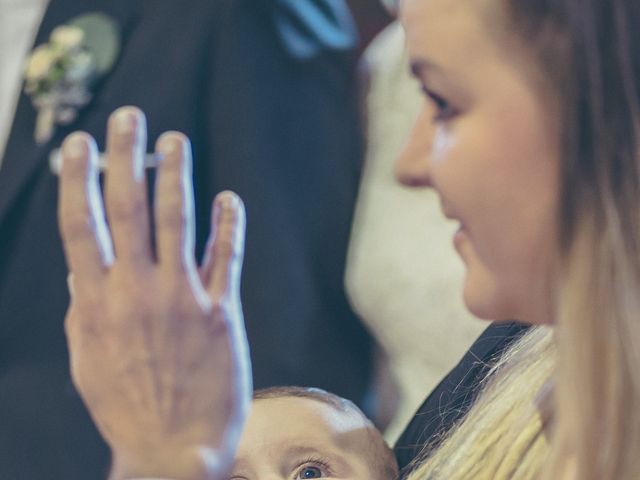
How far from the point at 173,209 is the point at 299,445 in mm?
236

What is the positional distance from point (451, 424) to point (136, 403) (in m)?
0.20

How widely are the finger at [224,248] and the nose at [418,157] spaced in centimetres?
7

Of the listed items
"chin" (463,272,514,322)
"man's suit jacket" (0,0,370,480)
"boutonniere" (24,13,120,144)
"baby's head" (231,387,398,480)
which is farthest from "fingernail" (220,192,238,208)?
"boutonniere" (24,13,120,144)

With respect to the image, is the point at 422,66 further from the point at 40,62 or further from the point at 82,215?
the point at 40,62

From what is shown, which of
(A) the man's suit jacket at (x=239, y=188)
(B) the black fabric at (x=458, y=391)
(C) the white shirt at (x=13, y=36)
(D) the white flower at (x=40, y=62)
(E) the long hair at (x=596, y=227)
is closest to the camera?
(E) the long hair at (x=596, y=227)

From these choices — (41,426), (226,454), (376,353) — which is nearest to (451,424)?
(226,454)

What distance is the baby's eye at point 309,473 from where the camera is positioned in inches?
24.5

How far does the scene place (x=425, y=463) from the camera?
548 millimetres

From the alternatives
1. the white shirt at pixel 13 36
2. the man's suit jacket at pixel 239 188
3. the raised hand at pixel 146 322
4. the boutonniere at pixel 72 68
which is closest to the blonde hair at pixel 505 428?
the raised hand at pixel 146 322

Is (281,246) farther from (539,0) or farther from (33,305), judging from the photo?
(539,0)

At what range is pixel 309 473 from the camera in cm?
62

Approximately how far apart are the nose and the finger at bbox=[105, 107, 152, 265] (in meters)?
0.10

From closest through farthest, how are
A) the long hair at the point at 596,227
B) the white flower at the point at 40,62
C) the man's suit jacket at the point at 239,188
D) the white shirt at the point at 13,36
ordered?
1. the long hair at the point at 596,227
2. the man's suit jacket at the point at 239,188
3. the white flower at the point at 40,62
4. the white shirt at the point at 13,36

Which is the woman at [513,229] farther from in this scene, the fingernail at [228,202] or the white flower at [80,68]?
the white flower at [80,68]
